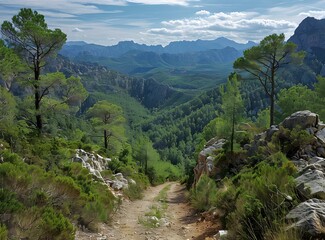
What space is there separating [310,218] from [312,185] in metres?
1.64

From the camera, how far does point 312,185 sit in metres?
6.98

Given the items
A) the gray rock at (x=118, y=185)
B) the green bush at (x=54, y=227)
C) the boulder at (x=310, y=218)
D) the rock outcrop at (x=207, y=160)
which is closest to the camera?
the boulder at (x=310, y=218)

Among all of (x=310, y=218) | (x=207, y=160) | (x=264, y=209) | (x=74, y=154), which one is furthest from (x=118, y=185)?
(x=310, y=218)

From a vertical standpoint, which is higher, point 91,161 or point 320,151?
point 320,151

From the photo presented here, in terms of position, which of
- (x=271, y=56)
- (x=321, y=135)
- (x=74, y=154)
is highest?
(x=271, y=56)

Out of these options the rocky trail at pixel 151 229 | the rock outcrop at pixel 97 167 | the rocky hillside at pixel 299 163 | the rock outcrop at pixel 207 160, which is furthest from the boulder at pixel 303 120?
the rock outcrop at pixel 97 167

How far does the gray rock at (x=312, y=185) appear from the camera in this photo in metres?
6.62

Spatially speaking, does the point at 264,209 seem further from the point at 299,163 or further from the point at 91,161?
the point at 91,161

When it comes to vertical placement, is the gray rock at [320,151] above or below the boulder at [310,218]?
below

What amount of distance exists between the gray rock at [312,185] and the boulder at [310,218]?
1.34ft

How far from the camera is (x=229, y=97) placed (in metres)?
20.4

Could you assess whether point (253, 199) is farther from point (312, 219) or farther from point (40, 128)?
point (40, 128)

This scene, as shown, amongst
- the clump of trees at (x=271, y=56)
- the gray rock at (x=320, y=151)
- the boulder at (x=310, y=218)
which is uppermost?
the clump of trees at (x=271, y=56)

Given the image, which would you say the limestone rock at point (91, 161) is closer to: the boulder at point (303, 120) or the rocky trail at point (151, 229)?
the rocky trail at point (151, 229)
